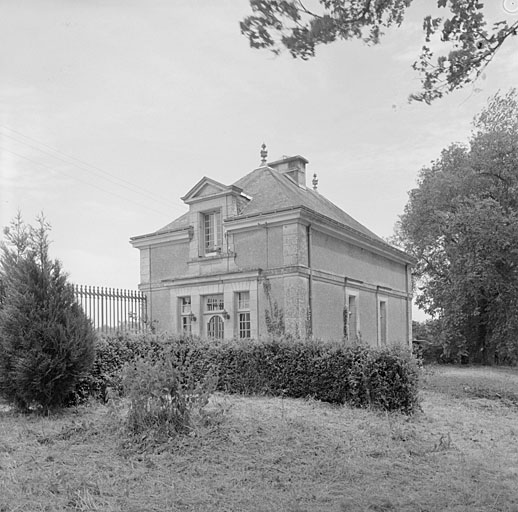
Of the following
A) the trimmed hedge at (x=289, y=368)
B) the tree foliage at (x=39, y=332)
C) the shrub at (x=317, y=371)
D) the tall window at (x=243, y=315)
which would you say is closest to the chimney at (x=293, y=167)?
the tall window at (x=243, y=315)

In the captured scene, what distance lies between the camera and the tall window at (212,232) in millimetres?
19422

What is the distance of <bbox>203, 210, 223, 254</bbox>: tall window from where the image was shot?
765 inches

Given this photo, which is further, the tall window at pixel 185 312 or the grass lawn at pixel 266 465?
the tall window at pixel 185 312

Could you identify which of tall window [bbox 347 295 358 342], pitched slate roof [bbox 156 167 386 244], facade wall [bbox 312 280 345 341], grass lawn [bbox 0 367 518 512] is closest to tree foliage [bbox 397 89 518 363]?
pitched slate roof [bbox 156 167 386 244]

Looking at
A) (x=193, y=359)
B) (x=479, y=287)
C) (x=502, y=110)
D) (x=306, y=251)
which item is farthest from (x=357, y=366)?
(x=502, y=110)

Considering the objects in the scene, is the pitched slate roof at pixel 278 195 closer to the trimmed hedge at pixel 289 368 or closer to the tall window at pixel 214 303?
the tall window at pixel 214 303

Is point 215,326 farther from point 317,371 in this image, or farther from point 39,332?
point 39,332

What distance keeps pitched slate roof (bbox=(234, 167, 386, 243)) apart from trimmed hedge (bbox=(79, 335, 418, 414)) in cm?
736

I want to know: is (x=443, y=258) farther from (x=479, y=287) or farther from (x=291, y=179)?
(x=291, y=179)

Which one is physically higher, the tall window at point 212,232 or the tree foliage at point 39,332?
the tall window at point 212,232

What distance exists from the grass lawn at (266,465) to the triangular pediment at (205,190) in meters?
11.8

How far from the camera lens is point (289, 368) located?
33.0 feet

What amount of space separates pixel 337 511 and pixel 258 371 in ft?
19.7

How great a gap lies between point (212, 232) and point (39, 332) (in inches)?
458
